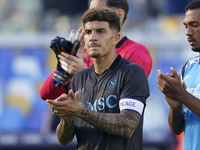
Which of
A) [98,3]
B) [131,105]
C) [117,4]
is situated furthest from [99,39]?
[117,4]

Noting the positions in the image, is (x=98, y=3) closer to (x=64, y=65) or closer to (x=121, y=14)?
(x=121, y=14)

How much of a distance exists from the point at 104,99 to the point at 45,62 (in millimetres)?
5441

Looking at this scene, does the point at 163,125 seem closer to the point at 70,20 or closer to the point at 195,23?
the point at 70,20

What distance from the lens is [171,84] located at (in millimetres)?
2664

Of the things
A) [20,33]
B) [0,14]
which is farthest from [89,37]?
[0,14]

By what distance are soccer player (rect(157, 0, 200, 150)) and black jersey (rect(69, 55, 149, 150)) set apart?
205 millimetres

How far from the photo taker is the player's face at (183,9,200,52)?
297 centimetres

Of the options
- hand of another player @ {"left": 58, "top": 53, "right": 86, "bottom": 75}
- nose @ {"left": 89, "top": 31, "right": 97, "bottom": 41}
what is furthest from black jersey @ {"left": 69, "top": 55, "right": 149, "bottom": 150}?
hand of another player @ {"left": 58, "top": 53, "right": 86, "bottom": 75}

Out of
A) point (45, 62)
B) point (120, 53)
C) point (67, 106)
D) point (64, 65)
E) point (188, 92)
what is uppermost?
point (45, 62)

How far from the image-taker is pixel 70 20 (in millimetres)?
8648

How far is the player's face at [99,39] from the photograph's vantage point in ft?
9.29

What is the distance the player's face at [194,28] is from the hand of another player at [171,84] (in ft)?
1.55

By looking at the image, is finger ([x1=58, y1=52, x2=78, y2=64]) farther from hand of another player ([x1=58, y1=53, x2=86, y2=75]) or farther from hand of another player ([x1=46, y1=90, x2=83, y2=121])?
hand of another player ([x1=46, y1=90, x2=83, y2=121])

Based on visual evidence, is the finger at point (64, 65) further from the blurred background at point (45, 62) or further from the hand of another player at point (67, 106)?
the blurred background at point (45, 62)
